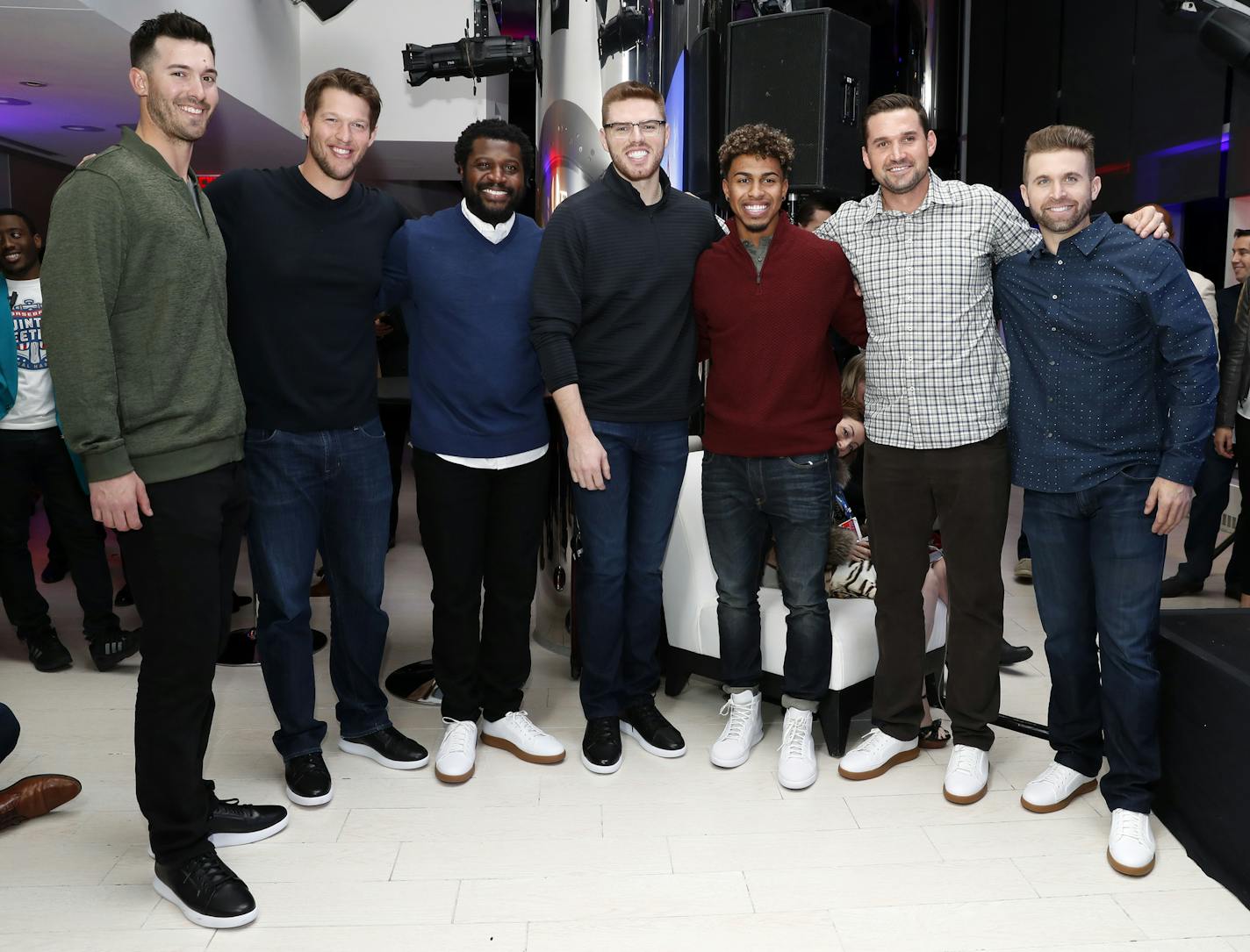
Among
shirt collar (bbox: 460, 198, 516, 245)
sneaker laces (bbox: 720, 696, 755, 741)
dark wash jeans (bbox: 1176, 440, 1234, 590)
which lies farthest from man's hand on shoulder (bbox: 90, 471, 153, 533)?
dark wash jeans (bbox: 1176, 440, 1234, 590)

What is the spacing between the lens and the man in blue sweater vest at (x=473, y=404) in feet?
8.25

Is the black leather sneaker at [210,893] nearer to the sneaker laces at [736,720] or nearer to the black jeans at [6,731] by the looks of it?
the black jeans at [6,731]

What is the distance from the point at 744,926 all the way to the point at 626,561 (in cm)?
100

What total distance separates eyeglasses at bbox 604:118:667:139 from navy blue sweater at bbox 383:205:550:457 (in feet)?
1.19

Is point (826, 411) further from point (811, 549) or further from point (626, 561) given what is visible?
point (626, 561)

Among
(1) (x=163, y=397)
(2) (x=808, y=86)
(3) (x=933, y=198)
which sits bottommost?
(1) (x=163, y=397)

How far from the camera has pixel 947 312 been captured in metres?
2.43

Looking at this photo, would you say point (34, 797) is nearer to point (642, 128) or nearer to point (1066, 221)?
point (642, 128)

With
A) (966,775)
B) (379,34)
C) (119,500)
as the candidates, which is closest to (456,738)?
(119,500)

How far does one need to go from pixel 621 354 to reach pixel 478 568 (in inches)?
25.3

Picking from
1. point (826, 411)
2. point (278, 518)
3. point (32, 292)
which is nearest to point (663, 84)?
point (826, 411)

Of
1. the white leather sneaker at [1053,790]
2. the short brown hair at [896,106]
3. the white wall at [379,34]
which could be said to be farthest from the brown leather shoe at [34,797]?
the white wall at [379,34]

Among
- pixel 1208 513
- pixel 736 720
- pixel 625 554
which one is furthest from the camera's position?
pixel 1208 513

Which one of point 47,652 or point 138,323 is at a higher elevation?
point 138,323
